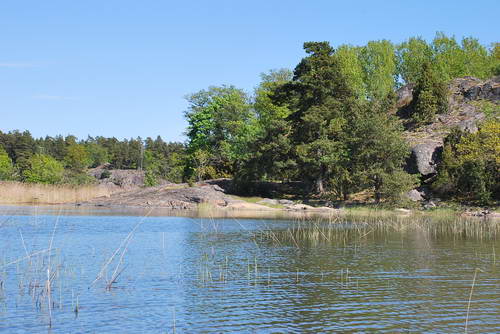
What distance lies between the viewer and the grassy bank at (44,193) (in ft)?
168

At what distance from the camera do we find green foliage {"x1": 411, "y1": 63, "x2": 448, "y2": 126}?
64438 millimetres

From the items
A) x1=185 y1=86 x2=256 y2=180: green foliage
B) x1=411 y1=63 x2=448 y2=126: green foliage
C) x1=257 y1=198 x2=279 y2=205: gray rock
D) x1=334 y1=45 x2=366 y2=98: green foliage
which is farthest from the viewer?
x1=334 y1=45 x2=366 y2=98: green foliage

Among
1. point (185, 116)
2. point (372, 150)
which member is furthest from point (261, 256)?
point (185, 116)

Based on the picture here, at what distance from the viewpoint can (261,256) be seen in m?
20.3

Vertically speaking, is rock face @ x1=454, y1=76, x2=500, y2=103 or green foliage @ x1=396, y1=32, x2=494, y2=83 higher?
green foliage @ x1=396, y1=32, x2=494, y2=83

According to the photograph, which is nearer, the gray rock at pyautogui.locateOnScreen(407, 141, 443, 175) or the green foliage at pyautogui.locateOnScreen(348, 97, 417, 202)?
the green foliage at pyautogui.locateOnScreen(348, 97, 417, 202)

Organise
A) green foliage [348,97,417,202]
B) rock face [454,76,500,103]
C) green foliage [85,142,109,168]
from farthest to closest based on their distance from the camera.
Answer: green foliage [85,142,109,168] → rock face [454,76,500,103] → green foliage [348,97,417,202]

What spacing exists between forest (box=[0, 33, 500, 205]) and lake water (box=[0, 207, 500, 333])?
21.1 m

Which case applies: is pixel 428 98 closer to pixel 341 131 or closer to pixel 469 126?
pixel 469 126

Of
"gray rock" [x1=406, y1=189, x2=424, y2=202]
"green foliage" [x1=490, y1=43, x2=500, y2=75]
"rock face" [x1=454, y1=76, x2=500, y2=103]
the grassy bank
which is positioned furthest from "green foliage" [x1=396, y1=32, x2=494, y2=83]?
the grassy bank

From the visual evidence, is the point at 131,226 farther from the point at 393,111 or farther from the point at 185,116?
the point at 185,116

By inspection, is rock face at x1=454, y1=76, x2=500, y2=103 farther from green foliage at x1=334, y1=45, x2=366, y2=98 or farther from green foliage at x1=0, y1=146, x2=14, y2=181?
green foliage at x1=0, y1=146, x2=14, y2=181

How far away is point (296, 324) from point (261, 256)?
29.6ft

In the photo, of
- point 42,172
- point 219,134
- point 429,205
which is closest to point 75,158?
point 42,172
